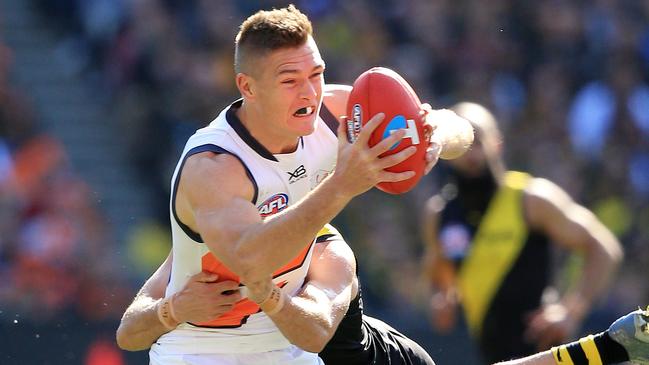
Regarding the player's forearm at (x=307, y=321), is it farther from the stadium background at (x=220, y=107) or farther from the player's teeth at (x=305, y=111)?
the stadium background at (x=220, y=107)

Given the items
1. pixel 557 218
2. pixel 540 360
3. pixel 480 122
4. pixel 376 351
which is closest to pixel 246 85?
pixel 376 351

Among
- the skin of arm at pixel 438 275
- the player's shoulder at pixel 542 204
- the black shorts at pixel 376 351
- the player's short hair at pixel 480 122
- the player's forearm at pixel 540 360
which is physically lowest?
the skin of arm at pixel 438 275

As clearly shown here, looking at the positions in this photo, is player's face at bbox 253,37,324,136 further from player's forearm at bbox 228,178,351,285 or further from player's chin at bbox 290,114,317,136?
player's forearm at bbox 228,178,351,285

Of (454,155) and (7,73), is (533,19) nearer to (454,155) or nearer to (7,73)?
(7,73)

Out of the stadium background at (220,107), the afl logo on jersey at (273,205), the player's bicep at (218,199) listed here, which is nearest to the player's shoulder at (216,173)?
the player's bicep at (218,199)

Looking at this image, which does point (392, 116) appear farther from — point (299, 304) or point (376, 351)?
point (376, 351)

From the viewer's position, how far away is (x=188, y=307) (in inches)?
196

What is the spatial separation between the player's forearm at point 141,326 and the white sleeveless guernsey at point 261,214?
6cm

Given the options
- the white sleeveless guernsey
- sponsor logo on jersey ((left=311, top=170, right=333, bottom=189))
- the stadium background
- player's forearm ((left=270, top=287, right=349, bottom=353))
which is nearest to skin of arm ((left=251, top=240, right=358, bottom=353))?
player's forearm ((left=270, top=287, right=349, bottom=353))

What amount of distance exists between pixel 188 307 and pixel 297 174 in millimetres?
648

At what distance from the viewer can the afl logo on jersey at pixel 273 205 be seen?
4.84m

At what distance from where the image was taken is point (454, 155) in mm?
5309

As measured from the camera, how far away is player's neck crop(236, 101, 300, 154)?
4.93m

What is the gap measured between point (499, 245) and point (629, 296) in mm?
2857
